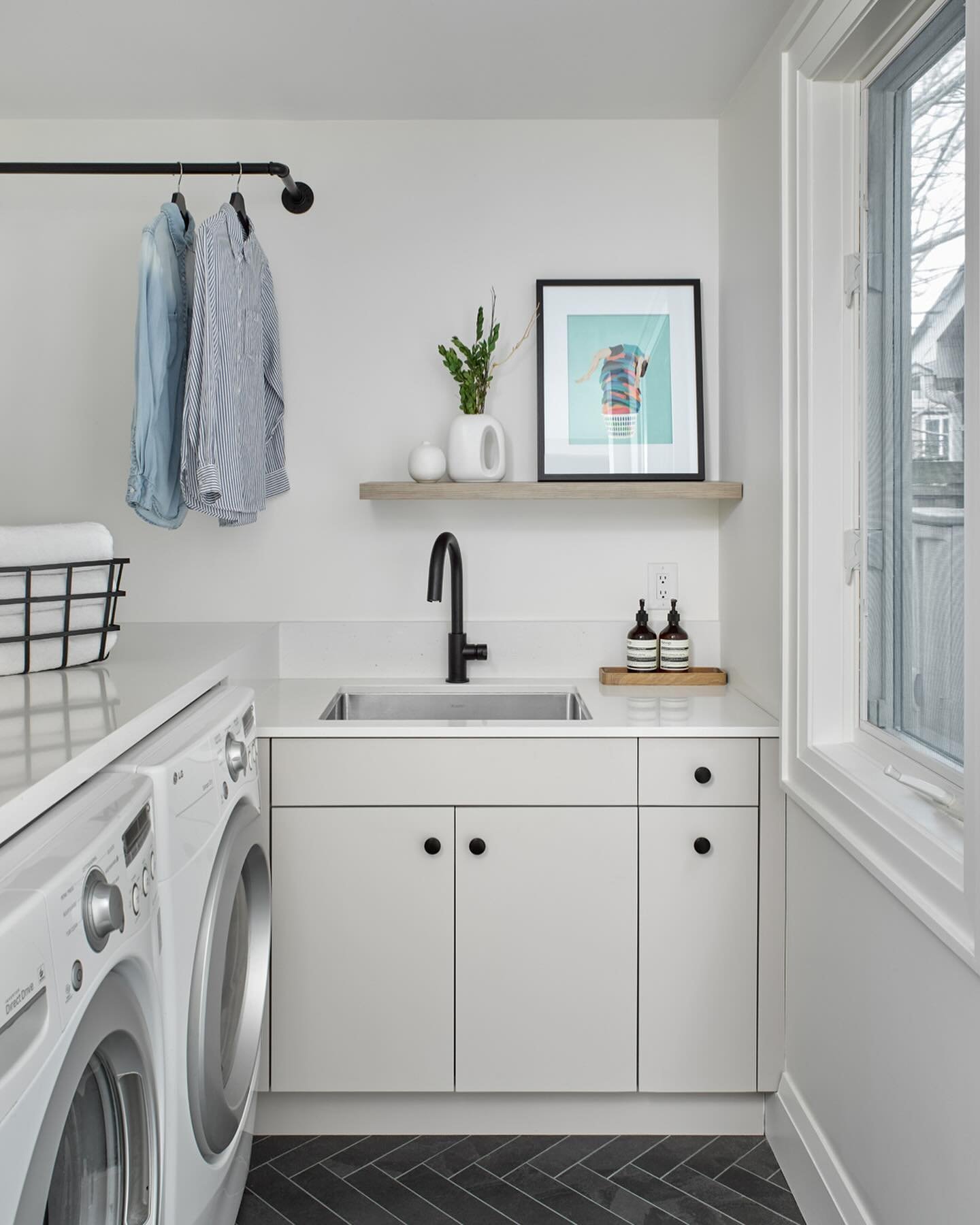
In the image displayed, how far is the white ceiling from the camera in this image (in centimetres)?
193

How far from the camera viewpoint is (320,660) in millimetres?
2553

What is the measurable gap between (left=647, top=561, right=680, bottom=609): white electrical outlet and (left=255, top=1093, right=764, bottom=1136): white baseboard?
1150 millimetres

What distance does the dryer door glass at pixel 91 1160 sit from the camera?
3.15 feet

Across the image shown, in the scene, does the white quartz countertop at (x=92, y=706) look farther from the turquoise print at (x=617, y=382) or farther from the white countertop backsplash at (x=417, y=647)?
the turquoise print at (x=617, y=382)

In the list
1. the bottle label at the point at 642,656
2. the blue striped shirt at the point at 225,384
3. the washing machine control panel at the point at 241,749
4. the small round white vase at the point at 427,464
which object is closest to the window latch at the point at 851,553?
the bottle label at the point at 642,656

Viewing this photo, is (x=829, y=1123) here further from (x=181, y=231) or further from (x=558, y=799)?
(x=181, y=231)

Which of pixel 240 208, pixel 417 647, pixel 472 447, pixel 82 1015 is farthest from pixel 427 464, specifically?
pixel 82 1015

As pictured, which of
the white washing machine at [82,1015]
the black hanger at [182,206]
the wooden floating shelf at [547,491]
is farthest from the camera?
the wooden floating shelf at [547,491]

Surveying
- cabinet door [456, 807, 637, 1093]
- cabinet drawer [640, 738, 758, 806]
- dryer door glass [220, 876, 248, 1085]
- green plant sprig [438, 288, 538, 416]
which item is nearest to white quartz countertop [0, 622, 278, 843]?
dryer door glass [220, 876, 248, 1085]

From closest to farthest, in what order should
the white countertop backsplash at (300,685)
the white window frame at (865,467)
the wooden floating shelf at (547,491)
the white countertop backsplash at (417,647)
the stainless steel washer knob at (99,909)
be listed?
the stainless steel washer knob at (99,909), the white countertop backsplash at (300,685), the white window frame at (865,467), the wooden floating shelf at (547,491), the white countertop backsplash at (417,647)

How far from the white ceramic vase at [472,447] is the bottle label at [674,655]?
60 centimetres

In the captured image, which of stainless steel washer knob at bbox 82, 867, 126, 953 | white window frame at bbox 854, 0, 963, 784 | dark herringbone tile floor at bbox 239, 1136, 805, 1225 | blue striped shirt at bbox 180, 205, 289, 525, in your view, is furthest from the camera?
blue striped shirt at bbox 180, 205, 289, 525

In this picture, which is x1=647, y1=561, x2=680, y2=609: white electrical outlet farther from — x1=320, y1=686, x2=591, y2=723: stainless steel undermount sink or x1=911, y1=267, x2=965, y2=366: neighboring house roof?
x1=911, y1=267, x2=965, y2=366: neighboring house roof

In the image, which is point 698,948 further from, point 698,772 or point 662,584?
point 662,584
